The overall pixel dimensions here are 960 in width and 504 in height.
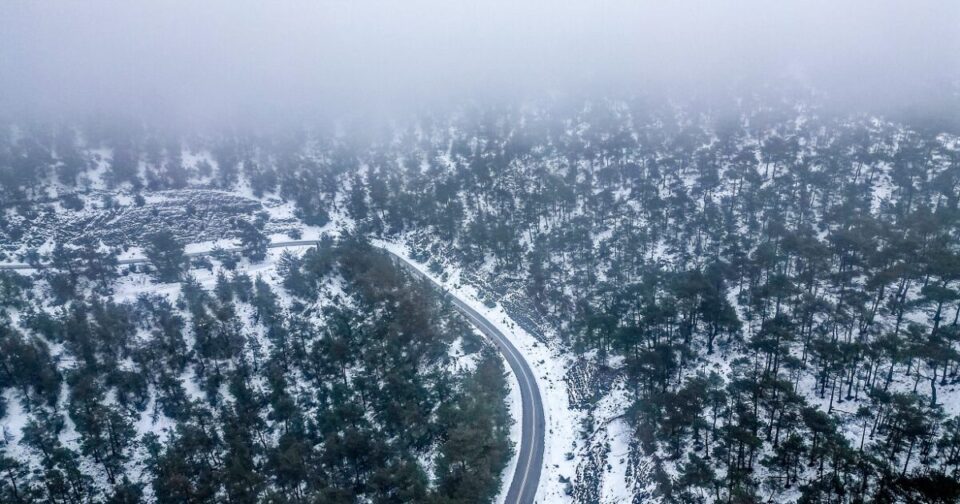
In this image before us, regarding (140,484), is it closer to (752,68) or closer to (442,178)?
(442,178)

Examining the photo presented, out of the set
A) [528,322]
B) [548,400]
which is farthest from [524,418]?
[528,322]

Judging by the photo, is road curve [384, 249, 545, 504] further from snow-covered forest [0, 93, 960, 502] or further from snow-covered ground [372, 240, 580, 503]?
snow-covered forest [0, 93, 960, 502]

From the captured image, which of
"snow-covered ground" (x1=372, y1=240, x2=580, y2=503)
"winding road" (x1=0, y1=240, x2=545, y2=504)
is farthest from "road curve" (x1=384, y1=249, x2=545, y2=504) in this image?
"snow-covered ground" (x1=372, y1=240, x2=580, y2=503)

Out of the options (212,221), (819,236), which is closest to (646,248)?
(819,236)

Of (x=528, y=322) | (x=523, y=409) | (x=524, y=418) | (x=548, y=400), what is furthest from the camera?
(x=528, y=322)

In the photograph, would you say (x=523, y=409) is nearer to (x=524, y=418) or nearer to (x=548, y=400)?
(x=524, y=418)

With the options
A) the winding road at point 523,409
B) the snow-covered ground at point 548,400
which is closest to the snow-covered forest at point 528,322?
the snow-covered ground at point 548,400

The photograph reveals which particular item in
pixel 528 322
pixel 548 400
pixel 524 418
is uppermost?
pixel 528 322

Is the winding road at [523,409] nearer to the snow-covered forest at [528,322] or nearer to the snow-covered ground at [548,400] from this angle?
the snow-covered ground at [548,400]
